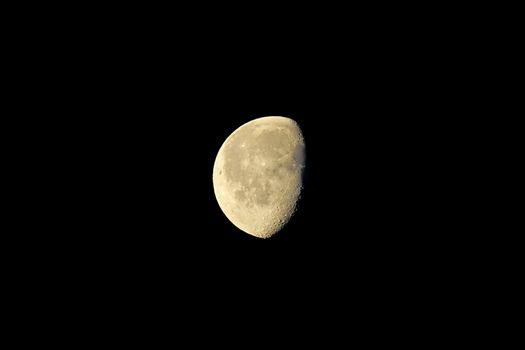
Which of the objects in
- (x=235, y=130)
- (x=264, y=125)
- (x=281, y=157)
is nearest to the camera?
(x=281, y=157)

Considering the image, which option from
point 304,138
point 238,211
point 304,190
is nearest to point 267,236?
point 238,211

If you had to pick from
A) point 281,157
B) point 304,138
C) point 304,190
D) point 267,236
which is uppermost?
point 304,138

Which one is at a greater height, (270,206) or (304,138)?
(304,138)

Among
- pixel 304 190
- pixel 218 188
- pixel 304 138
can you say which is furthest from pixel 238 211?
pixel 304 138

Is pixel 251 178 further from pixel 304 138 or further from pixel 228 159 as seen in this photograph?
pixel 304 138

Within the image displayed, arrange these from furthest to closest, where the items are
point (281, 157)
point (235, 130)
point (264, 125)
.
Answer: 1. point (235, 130)
2. point (264, 125)
3. point (281, 157)

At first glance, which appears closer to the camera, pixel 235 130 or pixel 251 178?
pixel 251 178

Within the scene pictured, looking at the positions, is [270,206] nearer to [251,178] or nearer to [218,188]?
[251,178]

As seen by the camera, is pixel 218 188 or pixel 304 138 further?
pixel 218 188

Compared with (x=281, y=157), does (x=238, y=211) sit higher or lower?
lower
